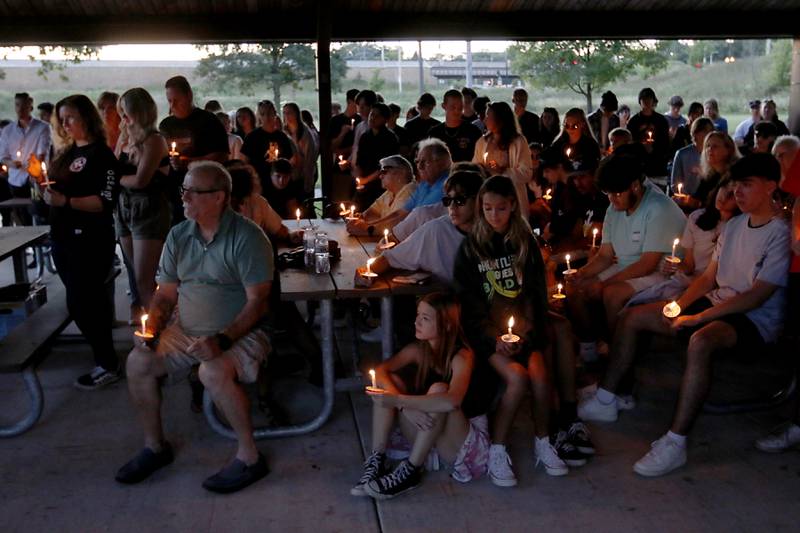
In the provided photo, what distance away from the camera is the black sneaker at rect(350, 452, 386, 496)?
371 cm

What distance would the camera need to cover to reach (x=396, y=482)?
3.69 meters

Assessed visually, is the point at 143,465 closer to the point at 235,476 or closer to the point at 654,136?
the point at 235,476

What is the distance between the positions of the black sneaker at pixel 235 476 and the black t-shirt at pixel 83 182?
1976 millimetres

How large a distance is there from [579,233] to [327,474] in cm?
313

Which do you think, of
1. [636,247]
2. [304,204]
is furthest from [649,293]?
[304,204]

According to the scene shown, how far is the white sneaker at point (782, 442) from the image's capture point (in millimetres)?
4098

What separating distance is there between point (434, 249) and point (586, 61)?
1197 cm

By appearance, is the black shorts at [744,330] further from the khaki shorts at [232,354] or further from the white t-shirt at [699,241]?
the khaki shorts at [232,354]

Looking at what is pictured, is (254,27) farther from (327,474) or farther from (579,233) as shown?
(327,474)

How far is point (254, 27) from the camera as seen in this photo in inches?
385

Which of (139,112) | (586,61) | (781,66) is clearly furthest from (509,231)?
(781,66)

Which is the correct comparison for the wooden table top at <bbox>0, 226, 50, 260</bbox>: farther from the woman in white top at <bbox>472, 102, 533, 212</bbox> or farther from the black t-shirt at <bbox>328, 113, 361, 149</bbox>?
the black t-shirt at <bbox>328, 113, 361, 149</bbox>

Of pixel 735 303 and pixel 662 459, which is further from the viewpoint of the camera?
pixel 735 303

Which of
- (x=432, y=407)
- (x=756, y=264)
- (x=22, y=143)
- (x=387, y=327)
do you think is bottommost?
(x=432, y=407)
